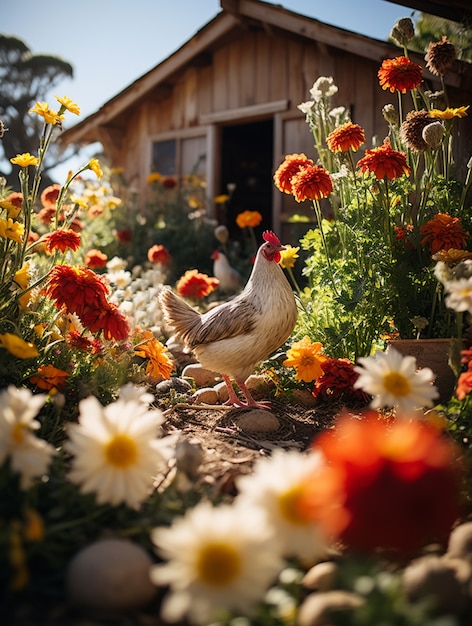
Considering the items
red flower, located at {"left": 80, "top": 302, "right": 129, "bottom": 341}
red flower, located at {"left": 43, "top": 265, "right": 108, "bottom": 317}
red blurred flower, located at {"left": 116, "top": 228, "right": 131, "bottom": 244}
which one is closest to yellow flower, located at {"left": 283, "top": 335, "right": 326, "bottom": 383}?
red flower, located at {"left": 80, "top": 302, "right": 129, "bottom": 341}

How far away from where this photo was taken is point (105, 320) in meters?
2.67

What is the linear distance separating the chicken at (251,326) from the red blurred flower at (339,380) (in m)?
0.31

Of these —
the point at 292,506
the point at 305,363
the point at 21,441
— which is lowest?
the point at 292,506

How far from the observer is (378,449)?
4.09ft

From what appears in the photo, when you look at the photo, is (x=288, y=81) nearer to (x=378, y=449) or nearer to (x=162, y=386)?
(x=162, y=386)

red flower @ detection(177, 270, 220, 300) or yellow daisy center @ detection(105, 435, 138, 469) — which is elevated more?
red flower @ detection(177, 270, 220, 300)

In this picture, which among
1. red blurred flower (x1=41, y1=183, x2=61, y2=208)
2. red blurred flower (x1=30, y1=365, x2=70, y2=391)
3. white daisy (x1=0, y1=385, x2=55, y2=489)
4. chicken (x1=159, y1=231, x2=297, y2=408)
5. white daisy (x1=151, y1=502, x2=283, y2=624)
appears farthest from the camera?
red blurred flower (x1=41, y1=183, x2=61, y2=208)

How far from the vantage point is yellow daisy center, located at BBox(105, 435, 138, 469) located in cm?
152

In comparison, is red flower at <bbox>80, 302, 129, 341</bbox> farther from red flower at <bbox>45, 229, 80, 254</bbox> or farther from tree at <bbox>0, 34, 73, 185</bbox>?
tree at <bbox>0, 34, 73, 185</bbox>

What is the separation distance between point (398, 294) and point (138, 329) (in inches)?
62.7

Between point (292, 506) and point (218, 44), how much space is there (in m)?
7.55

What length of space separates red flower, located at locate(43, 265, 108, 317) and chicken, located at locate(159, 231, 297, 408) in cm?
79

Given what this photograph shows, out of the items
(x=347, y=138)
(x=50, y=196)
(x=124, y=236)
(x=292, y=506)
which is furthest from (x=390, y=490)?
(x=124, y=236)

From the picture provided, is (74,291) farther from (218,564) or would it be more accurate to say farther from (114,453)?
(218,564)
